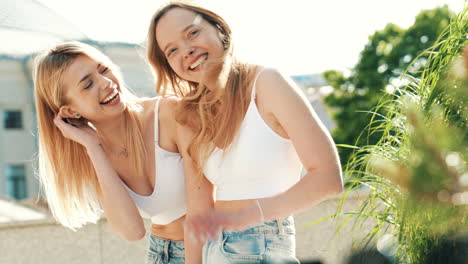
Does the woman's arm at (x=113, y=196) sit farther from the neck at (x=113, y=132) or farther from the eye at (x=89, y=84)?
the eye at (x=89, y=84)

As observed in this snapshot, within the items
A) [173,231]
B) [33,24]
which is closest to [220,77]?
[173,231]

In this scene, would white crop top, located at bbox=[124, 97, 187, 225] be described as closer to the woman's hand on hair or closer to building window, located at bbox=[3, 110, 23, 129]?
the woman's hand on hair

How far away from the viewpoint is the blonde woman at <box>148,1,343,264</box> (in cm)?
182

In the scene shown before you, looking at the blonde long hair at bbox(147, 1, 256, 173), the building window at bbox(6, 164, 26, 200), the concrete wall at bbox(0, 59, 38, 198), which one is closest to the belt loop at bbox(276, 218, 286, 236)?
the blonde long hair at bbox(147, 1, 256, 173)

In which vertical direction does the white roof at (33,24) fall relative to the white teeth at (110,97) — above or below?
above

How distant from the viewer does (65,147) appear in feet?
9.46

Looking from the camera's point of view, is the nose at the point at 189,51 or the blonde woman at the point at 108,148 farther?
the blonde woman at the point at 108,148

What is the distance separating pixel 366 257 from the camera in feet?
2.28

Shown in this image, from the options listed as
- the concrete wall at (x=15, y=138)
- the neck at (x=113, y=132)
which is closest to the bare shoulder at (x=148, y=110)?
the neck at (x=113, y=132)

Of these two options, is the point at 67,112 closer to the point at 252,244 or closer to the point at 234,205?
the point at 234,205

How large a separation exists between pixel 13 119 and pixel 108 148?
118ft

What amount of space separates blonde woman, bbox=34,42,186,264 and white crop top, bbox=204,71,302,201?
20.9 inches

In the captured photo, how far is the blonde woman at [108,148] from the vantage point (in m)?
2.59

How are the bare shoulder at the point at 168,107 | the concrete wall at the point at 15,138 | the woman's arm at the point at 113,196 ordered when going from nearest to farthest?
the bare shoulder at the point at 168,107 < the woman's arm at the point at 113,196 < the concrete wall at the point at 15,138
